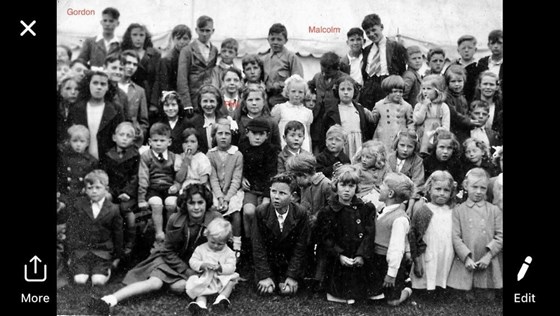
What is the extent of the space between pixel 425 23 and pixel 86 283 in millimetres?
2469

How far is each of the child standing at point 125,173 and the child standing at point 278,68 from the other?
0.89 meters

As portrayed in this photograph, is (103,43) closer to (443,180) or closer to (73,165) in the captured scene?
(73,165)

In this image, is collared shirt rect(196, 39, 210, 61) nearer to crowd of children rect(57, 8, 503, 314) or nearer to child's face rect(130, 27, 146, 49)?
crowd of children rect(57, 8, 503, 314)

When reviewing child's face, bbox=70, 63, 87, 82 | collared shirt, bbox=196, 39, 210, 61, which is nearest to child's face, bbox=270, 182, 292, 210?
collared shirt, bbox=196, 39, 210, 61

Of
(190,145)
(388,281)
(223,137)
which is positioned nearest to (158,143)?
(190,145)

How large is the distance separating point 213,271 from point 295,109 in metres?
1.10

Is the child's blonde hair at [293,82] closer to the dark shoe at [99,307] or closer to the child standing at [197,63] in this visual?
the child standing at [197,63]

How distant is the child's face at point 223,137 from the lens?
522 cm

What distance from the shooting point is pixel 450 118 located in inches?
211

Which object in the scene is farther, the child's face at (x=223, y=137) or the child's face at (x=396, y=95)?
the child's face at (x=396, y=95)

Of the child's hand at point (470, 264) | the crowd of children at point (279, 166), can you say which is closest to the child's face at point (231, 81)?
the crowd of children at point (279, 166)
